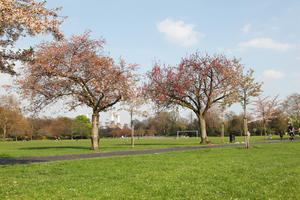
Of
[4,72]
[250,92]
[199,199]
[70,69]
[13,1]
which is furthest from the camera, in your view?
[250,92]

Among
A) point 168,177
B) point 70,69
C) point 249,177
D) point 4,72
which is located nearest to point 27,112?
point 70,69

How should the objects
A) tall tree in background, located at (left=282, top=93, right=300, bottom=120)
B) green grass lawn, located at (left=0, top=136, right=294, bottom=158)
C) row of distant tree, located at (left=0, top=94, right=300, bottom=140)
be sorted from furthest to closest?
tall tree in background, located at (left=282, top=93, right=300, bottom=120) → row of distant tree, located at (left=0, top=94, right=300, bottom=140) → green grass lawn, located at (left=0, top=136, right=294, bottom=158)


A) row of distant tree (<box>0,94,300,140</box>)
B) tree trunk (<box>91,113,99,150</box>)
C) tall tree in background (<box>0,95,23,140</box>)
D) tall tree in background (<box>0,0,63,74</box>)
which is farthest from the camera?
row of distant tree (<box>0,94,300,140</box>)

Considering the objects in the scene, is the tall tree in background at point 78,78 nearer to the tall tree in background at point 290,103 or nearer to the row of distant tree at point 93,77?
the row of distant tree at point 93,77

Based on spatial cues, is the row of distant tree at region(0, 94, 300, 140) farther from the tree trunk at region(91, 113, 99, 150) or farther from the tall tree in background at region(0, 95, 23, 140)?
the tree trunk at region(91, 113, 99, 150)

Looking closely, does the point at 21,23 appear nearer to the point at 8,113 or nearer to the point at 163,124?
the point at 8,113

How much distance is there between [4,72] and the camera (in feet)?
43.1

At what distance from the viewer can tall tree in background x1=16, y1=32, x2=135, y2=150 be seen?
28.8m

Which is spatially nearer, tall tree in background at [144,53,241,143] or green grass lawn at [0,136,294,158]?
green grass lawn at [0,136,294,158]

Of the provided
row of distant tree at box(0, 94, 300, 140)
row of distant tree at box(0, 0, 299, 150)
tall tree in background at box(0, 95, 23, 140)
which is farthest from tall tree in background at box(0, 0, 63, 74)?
tall tree in background at box(0, 95, 23, 140)

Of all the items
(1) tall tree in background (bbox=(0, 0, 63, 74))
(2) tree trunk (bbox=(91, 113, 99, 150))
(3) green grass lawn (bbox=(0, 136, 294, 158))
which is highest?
(1) tall tree in background (bbox=(0, 0, 63, 74))

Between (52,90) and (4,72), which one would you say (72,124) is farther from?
(4,72)

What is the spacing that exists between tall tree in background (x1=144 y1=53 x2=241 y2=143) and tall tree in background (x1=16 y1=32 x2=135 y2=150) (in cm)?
777

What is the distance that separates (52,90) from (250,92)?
24.6m
